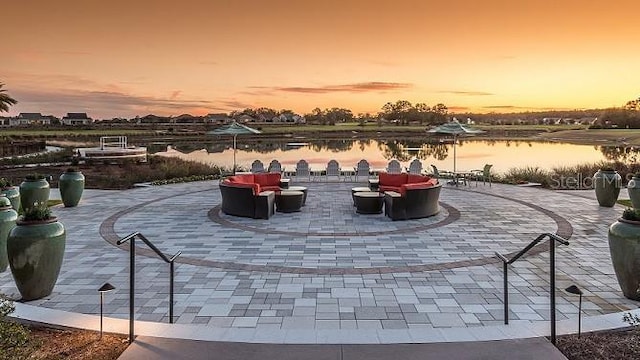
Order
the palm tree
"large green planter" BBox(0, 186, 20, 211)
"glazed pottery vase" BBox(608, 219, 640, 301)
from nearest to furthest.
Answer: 1. "glazed pottery vase" BBox(608, 219, 640, 301)
2. "large green planter" BBox(0, 186, 20, 211)
3. the palm tree

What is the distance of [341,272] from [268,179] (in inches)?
264

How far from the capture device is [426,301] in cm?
599

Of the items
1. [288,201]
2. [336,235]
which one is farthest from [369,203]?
[336,235]

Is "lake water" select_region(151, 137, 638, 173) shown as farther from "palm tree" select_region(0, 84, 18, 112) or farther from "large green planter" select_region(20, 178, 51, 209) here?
"palm tree" select_region(0, 84, 18, 112)

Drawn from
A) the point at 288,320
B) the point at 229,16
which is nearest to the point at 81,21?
the point at 229,16

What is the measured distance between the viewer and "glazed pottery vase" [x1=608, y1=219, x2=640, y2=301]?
18.8 ft

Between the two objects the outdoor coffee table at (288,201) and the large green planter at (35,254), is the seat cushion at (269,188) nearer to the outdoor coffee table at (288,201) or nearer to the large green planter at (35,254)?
the outdoor coffee table at (288,201)

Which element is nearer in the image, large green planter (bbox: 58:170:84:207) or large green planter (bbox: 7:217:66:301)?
large green planter (bbox: 7:217:66:301)

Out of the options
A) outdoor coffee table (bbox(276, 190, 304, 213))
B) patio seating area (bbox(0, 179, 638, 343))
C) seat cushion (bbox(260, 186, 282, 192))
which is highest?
seat cushion (bbox(260, 186, 282, 192))

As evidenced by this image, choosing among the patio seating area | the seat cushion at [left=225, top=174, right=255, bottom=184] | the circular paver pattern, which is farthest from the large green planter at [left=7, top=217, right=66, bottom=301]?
the seat cushion at [left=225, top=174, right=255, bottom=184]

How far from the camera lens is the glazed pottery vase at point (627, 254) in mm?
5734

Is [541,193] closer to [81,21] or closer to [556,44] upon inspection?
[556,44]

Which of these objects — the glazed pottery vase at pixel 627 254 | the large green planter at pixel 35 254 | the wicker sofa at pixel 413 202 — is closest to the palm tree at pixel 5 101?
the wicker sofa at pixel 413 202

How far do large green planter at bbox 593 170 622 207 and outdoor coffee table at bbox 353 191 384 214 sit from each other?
20.5ft
